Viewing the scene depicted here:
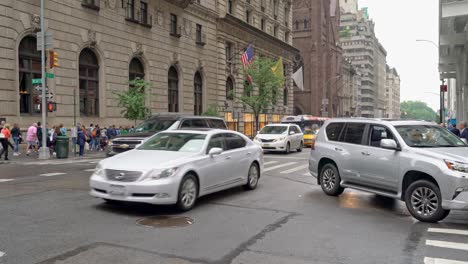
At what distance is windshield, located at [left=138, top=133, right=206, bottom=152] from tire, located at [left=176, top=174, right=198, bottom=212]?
2.61ft

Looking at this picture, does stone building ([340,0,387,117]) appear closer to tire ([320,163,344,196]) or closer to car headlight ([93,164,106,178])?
tire ([320,163,344,196])

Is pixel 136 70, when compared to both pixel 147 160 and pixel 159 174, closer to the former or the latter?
pixel 147 160

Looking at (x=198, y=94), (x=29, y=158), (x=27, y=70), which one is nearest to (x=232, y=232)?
(x=29, y=158)

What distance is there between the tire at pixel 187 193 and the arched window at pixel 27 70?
58.8 ft

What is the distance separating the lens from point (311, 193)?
1049 centimetres

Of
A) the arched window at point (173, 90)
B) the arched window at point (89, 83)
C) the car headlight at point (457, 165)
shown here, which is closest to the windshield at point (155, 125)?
the car headlight at point (457, 165)

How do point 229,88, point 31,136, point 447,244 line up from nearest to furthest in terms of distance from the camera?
point 447,244 < point 31,136 < point 229,88

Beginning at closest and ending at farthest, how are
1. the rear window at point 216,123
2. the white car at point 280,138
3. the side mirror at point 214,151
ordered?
the side mirror at point 214,151
the rear window at point 216,123
the white car at point 280,138

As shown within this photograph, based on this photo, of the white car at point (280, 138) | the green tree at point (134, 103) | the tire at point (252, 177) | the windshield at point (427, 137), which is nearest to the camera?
the windshield at point (427, 137)

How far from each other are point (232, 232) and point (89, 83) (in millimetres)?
23671

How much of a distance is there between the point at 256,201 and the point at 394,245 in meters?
3.67

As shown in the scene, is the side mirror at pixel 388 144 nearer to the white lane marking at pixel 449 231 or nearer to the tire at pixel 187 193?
the white lane marking at pixel 449 231

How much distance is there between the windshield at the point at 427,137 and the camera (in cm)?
830

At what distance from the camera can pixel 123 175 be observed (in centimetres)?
772
